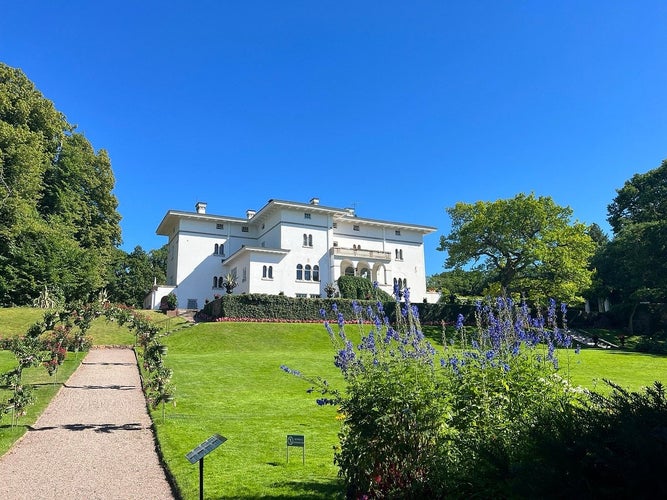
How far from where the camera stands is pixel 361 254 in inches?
1882

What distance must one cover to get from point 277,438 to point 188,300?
38.4m

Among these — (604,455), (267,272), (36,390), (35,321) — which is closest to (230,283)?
(267,272)

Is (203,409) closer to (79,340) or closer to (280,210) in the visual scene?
(79,340)

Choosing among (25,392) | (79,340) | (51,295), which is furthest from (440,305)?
(25,392)

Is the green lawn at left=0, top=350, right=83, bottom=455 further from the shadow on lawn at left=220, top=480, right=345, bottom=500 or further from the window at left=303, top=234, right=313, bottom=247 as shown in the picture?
the window at left=303, top=234, right=313, bottom=247

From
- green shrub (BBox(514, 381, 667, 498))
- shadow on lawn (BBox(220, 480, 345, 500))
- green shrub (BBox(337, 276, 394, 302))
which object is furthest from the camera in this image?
green shrub (BBox(337, 276, 394, 302))

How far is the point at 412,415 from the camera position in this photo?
471cm

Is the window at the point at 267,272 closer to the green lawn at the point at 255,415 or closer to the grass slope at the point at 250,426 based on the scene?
the green lawn at the point at 255,415

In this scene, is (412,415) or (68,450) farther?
(68,450)

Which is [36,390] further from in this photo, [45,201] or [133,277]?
[133,277]

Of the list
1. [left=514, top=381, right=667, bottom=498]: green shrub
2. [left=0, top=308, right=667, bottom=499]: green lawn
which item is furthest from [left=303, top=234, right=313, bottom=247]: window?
[left=514, top=381, right=667, bottom=498]: green shrub

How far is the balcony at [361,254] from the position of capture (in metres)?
46.9

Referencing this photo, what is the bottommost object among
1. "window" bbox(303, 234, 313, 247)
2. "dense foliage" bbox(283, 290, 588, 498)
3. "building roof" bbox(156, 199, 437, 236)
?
"dense foliage" bbox(283, 290, 588, 498)

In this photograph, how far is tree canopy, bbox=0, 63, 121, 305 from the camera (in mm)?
33281
